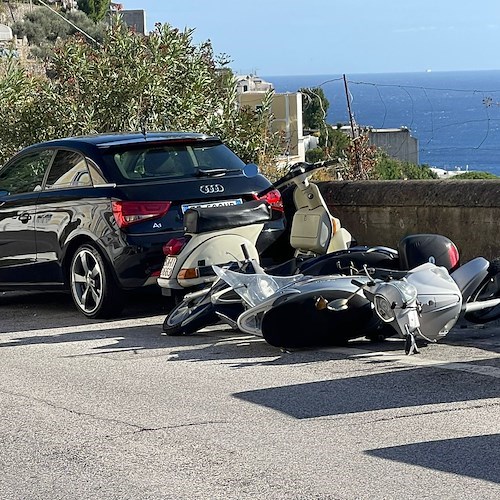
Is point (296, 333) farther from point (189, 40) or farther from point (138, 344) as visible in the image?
A: point (189, 40)

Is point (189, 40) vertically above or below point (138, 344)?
above

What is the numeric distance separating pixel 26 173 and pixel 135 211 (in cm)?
186

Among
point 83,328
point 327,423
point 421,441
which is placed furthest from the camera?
point 83,328

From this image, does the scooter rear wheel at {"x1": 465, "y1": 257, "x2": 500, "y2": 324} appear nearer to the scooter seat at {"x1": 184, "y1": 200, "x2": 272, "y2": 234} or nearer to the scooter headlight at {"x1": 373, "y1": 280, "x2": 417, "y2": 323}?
the scooter headlight at {"x1": 373, "y1": 280, "x2": 417, "y2": 323}

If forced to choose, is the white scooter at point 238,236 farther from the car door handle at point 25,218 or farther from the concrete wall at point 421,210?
the car door handle at point 25,218

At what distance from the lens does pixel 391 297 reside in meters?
8.27

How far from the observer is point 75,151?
11477 mm

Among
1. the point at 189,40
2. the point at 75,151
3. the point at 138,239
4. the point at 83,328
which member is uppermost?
the point at 189,40

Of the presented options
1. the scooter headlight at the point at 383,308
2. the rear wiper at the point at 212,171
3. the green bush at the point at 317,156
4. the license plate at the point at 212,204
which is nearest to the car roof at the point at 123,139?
the rear wiper at the point at 212,171

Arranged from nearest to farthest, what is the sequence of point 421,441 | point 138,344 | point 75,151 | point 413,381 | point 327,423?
point 421,441 < point 327,423 < point 413,381 < point 138,344 < point 75,151

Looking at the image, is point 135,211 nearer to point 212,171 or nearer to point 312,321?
point 212,171

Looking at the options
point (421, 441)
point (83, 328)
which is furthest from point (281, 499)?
point (83, 328)

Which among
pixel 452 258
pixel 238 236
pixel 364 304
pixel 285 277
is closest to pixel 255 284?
pixel 285 277

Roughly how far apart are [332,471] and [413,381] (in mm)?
1942
